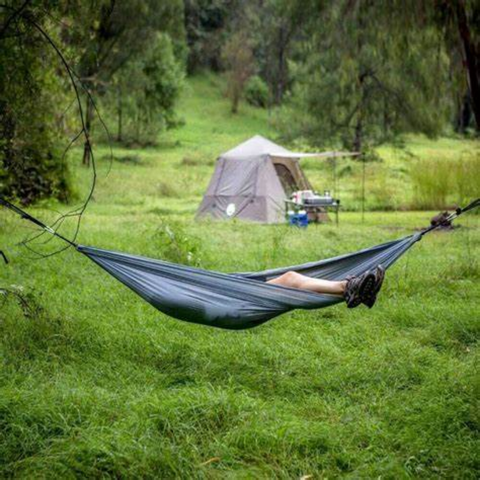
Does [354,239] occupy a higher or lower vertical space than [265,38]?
lower

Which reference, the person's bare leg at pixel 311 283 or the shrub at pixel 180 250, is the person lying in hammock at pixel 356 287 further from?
the shrub at pixel 180 250

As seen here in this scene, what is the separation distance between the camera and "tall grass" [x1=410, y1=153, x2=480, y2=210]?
34.3ft

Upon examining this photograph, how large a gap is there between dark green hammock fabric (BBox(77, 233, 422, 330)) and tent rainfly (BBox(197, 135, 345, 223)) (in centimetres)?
725

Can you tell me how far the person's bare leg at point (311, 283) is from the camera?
323 centimetres

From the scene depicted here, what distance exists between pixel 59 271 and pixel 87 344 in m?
1.83

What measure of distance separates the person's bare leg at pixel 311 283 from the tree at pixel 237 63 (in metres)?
25.0

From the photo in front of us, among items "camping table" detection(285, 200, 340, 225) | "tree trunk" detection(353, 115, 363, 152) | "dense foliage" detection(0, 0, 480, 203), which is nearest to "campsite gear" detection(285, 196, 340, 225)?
"camping table" detection(285, 200, 340, 225)

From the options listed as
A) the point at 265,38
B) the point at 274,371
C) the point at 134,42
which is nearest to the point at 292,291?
the point at 274,371

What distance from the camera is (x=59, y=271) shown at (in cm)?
525

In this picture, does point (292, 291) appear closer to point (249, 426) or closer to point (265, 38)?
point (249, 426)

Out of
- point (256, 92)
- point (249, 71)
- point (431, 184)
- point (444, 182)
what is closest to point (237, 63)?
point (249, 71)

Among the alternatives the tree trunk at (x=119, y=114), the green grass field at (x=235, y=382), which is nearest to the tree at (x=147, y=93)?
the tree trunk at (x=119, y=114)

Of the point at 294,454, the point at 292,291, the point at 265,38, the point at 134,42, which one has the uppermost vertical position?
the point at 265,38

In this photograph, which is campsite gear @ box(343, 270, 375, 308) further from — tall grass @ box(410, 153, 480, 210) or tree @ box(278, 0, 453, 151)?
tree @ box(278, 0, 453, 151)
